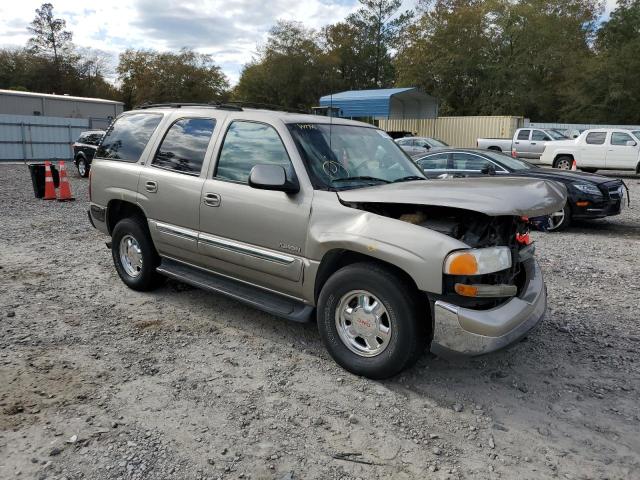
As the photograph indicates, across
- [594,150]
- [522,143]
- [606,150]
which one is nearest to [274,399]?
[594,150]

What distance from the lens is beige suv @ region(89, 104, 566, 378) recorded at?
10.5 ft

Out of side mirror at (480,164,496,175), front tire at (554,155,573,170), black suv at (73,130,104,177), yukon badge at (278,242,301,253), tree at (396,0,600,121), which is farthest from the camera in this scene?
tree at (396,0,600,121)

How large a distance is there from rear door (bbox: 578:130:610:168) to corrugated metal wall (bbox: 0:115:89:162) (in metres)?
23.1

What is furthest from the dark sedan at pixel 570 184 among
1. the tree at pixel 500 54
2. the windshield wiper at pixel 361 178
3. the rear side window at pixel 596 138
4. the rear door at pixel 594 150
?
the tree at pixel 500 54

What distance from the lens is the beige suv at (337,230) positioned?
3188 mm

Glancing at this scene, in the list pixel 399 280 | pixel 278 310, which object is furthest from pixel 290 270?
pixel 399 280

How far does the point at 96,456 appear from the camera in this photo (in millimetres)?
2738

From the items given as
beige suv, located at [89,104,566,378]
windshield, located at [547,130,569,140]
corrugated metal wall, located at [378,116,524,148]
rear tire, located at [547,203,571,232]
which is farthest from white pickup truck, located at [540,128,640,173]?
beige suv, located at [89,104,566,378]

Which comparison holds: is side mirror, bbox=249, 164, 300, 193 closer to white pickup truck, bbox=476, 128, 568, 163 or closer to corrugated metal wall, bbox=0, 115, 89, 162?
white pickup truck, bbox=476, 128, 568, 163

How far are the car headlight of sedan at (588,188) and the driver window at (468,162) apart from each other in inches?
62.2

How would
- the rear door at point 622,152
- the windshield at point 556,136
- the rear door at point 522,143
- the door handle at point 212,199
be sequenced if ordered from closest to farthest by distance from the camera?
the door handle at point 212,199, the rear door at point 622,152, the windshield at point 556,136, the rear door at point 522,143

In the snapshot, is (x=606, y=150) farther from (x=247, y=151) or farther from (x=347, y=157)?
(x=247, y=151)

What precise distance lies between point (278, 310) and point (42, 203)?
995 cm

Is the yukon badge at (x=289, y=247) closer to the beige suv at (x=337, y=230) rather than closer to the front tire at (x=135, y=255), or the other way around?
the beige suv at (x=337, y=230)
